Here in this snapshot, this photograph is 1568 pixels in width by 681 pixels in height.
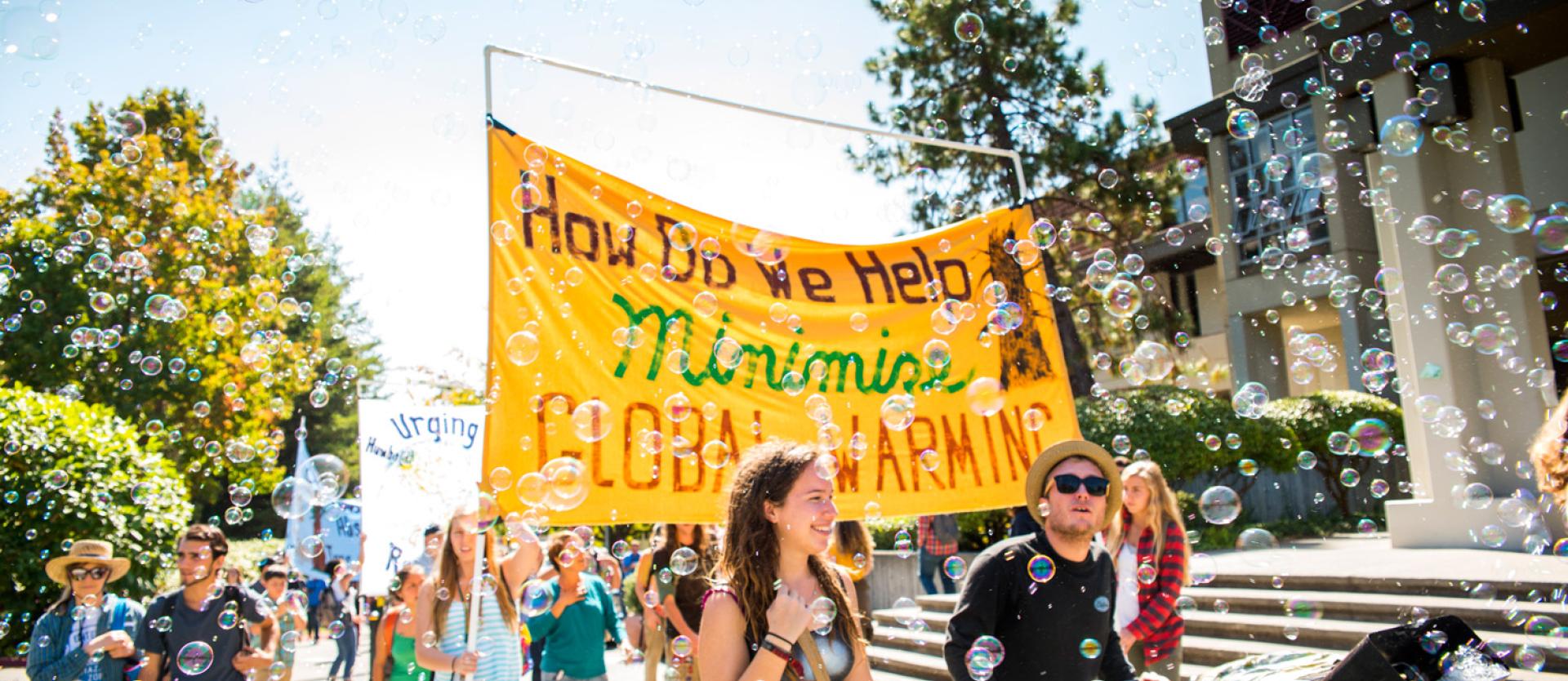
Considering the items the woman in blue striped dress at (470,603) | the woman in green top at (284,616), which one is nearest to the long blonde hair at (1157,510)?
the woman in blue striped dress at (470,603)

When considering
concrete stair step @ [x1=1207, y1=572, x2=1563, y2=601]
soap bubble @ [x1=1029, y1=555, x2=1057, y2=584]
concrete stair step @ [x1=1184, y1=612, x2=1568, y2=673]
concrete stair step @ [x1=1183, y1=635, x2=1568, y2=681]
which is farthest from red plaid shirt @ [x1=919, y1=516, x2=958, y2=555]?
soap bubble @ [x1=1029, y1=555, x2=1057, y2=584]

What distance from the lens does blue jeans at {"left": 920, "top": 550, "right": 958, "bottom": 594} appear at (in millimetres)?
10305

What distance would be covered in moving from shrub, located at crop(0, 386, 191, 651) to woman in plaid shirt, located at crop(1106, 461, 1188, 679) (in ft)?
25.6

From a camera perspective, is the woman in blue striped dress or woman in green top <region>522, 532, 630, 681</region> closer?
the woman in blue striped dress

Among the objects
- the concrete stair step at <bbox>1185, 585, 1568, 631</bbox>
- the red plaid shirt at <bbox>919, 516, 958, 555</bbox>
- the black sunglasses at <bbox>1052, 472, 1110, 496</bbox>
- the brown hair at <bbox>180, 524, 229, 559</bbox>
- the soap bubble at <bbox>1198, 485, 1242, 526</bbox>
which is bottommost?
the concrete stair step at <bbox>1185, 585, 1568, 631</bbox>

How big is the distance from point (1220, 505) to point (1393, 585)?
305cm

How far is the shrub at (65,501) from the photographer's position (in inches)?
332

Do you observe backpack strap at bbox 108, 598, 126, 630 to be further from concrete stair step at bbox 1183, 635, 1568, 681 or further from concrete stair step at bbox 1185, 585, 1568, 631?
concrete stair step at bbox 1183, 635, 1568, 681

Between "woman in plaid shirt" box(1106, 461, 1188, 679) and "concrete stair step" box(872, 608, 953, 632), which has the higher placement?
"woman in plaid shirt" box(1106, 461, 1188, 679)

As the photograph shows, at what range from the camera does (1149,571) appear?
4.25 m

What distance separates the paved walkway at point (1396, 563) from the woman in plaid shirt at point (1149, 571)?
2.78 m

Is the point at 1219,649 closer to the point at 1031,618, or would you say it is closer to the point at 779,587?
the point at 1031,618

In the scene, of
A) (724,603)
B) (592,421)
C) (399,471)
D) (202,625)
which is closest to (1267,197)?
(399,471)

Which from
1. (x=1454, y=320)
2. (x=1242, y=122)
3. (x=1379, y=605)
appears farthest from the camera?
(x=1454, y=320)
